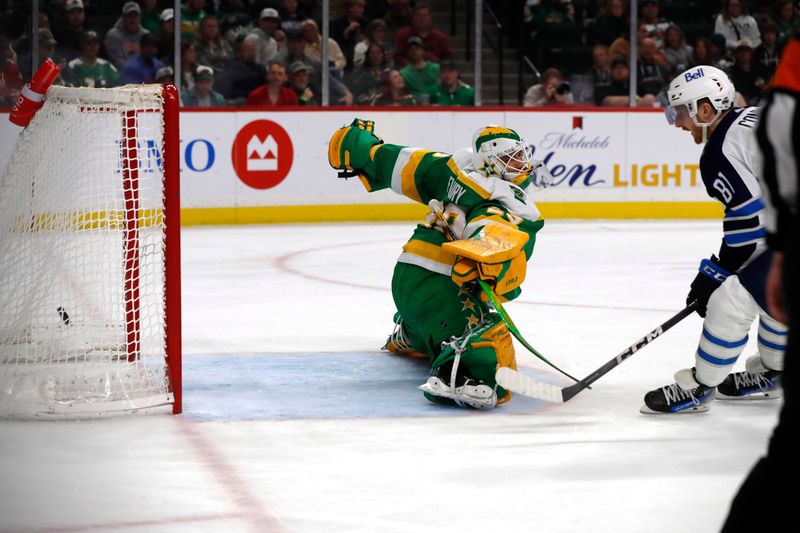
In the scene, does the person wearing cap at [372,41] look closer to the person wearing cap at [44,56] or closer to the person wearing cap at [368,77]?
the person wearing cap at [368,77]

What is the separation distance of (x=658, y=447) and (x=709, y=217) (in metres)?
6.91

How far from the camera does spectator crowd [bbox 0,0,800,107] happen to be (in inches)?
328

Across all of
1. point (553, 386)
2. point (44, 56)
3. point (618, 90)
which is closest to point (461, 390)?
point (553, 386)

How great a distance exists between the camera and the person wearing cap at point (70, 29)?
8.17 meters

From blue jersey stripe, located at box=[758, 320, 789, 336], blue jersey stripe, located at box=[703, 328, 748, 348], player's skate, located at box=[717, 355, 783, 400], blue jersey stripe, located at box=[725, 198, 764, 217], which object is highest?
blue jersey stripe, located at box=[725, 198, 764, 217]

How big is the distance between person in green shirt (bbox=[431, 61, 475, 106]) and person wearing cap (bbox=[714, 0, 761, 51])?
2.23 m

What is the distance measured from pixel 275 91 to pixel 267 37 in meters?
0.40

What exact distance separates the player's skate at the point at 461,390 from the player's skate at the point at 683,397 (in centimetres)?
45

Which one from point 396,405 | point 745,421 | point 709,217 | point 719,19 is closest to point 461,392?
point 396,405

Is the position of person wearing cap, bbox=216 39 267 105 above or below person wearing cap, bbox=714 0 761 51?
below

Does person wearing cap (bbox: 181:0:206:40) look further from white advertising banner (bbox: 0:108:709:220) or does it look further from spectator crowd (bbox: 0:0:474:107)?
white advertising banner (bbox: 0:108:709:220)

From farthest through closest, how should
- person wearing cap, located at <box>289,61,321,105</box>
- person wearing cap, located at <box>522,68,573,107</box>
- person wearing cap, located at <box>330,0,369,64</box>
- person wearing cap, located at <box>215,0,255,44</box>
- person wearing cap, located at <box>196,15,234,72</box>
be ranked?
person wearing cap, located at <box>522,68,573,107</box> < person wearing cap, located at <box>330,0,369,64</box> < person wearing cap, located at <box>289,61,321,105</box> < person wearing cap, located at <box>215,0,255,44</box> < person wearing cap, located at <box>196,15,234,72</box>

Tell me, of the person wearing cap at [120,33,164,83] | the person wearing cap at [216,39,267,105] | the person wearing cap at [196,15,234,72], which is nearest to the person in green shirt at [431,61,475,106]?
the person wearing cap at [216,39,267,105]

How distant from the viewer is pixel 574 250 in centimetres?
763
